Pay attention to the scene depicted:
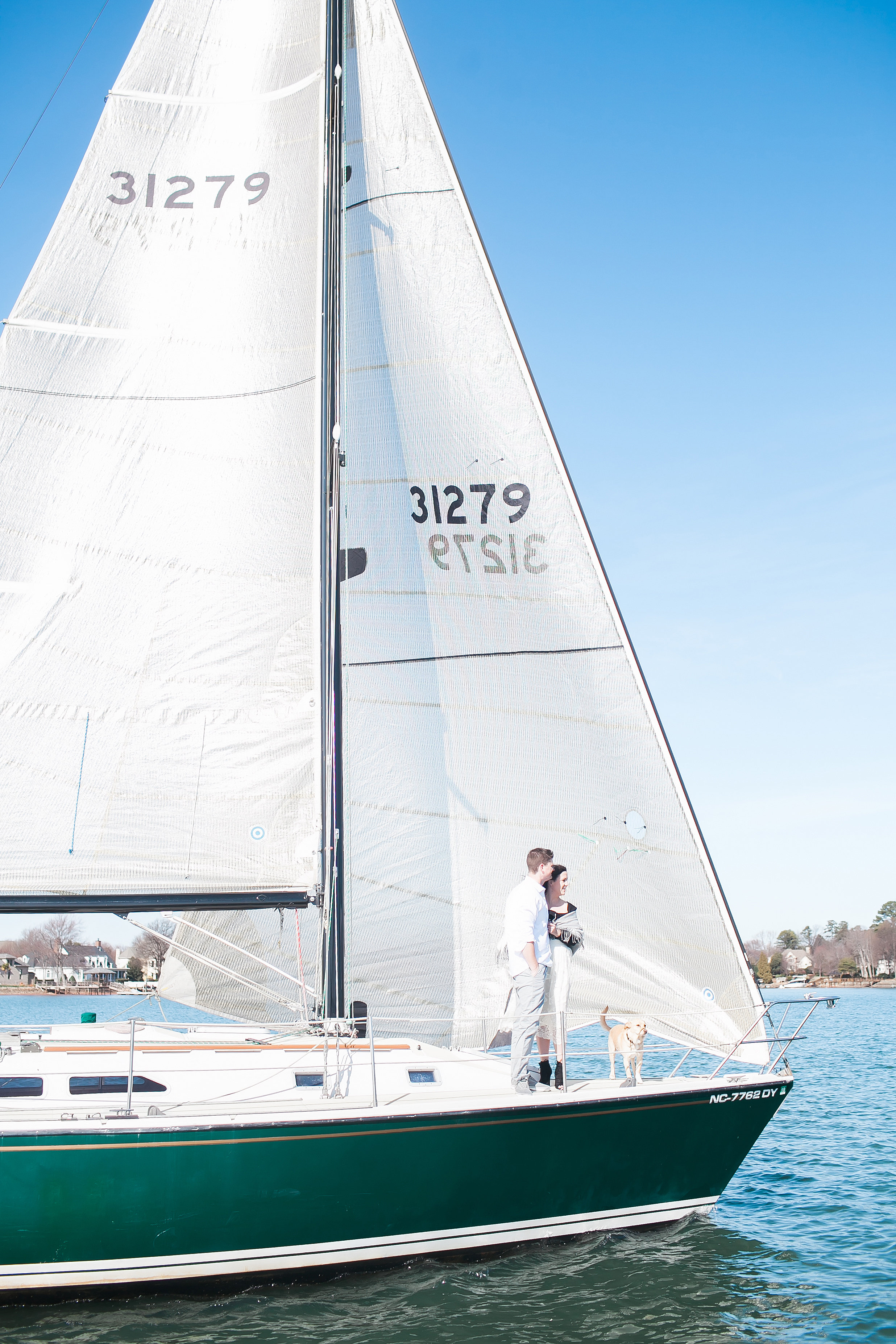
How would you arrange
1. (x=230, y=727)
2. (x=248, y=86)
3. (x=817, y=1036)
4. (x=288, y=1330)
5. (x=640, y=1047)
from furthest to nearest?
(x=817, y=1036)
(x=248, y=86)
(x=230, y=727)
(x=640, y=1047)
(x=288, y=1330)

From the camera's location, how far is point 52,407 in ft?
26.2

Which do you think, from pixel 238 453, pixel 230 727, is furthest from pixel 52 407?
pixel 230 727

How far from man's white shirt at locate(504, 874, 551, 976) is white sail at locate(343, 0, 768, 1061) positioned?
0.68 feet

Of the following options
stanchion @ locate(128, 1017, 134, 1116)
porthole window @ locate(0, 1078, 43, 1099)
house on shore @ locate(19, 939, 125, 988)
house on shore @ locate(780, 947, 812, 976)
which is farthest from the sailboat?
house on shore @ locate(780, 947, 812, 976)

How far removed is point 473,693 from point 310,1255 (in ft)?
13.1

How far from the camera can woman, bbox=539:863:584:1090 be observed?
706 cm

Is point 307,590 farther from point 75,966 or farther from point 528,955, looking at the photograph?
point 75,966

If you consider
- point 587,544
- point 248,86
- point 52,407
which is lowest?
point 587,544

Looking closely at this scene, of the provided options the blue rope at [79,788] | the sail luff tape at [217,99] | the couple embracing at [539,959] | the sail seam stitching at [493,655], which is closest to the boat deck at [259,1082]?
the couple embracing at [539,959]

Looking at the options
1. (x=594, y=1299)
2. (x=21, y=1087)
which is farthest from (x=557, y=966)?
(x=21, y=1087)

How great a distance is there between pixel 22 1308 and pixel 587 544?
625 centimetres

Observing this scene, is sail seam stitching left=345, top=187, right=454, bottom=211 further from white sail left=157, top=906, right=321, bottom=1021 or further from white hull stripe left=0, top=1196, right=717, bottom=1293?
white hull stripe left=0, top=1196, right=717, bottom=1293

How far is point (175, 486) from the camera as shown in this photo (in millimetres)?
→ 8102

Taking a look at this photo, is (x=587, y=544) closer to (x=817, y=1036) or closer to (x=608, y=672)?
(x=608, y=672)
